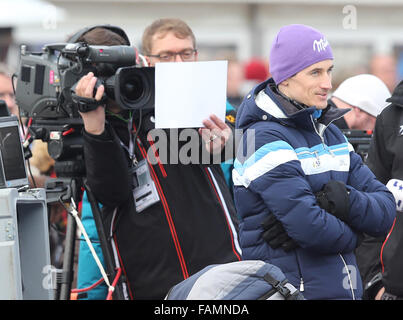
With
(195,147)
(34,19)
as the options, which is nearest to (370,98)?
(195,147)

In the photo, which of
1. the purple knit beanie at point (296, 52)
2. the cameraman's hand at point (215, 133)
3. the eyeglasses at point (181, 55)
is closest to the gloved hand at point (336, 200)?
the purple knit beanie at point (296, 52)

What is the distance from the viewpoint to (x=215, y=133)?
9.40 feet

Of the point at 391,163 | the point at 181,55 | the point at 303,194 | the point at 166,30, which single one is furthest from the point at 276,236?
the point at 166,30

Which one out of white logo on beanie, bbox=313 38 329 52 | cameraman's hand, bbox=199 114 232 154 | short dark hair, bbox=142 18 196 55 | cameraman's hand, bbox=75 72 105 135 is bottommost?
cameraman's hand, bbox=199 114 232 154

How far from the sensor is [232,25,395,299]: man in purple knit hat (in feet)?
7.73

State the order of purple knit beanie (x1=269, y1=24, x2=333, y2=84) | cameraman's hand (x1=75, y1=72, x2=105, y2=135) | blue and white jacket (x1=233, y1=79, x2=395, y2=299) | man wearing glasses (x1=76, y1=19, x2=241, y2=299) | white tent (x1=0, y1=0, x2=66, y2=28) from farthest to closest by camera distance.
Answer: white tent (x1=0, y1=0, x2=66, y2=28) < man wearing glasses (x1=76, y1=19, x2=241, y2=299) < cameraman's hand (x1=75, y1=72, x2=105, y2=135) < purple knit beanie (x1=269, y1=24, x2=333, y2=84) < blue and white jacket (x1=233, y1=79, x2=395, y2=299)

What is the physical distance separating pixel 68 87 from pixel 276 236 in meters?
0.97

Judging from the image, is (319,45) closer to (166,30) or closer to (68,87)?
(68,87)

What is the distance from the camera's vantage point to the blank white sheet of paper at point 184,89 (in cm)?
281

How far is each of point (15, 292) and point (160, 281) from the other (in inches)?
38.4

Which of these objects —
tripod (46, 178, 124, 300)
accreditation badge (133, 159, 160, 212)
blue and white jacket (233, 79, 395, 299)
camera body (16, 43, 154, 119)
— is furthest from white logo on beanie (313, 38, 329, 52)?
tripod (46, 178, 124, 300)

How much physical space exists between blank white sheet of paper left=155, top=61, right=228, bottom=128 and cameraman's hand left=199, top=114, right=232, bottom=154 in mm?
39

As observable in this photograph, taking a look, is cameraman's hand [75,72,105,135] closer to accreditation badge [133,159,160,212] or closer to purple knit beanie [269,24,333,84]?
accreditation badge [133,159,160,212]
